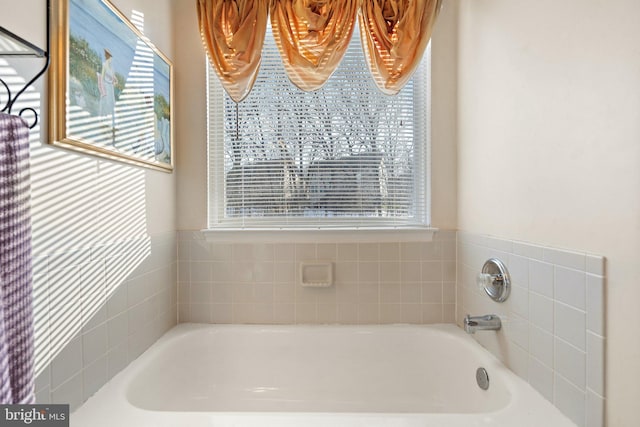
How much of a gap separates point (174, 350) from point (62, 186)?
93 cm

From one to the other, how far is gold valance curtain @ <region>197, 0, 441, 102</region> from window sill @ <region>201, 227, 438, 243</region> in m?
0.73

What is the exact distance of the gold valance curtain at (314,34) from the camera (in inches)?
65.3

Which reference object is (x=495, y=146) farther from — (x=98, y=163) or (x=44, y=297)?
(x=44, y=297)

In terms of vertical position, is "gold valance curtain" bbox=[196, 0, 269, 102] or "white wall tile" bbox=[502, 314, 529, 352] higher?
"gold valance curtain" bbox=[196, 0, 269, 102]

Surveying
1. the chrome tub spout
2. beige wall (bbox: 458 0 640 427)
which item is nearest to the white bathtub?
the chrome tub spout

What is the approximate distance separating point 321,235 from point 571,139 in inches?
44.0

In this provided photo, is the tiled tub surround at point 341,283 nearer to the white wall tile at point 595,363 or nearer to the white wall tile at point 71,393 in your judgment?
the white wall tile at point 71,393

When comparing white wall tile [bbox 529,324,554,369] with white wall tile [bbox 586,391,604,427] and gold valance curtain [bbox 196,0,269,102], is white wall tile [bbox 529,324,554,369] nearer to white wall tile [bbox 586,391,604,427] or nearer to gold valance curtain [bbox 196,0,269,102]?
white wall tile [bbox 586,391,604,427]

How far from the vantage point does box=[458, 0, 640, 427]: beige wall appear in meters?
0.80

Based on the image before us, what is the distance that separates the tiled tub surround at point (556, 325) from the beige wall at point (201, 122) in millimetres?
467

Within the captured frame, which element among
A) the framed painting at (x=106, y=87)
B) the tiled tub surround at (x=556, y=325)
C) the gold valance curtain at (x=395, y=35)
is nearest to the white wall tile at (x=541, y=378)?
the tiled tub surround at (x=556, y=325)

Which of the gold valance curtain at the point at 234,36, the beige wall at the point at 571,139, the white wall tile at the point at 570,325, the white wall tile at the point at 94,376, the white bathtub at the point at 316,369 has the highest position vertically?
the gold valance curtain at the point at 234,36

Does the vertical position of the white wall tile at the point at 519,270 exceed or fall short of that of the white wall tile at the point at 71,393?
it exceeds it

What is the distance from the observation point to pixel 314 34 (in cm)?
167
